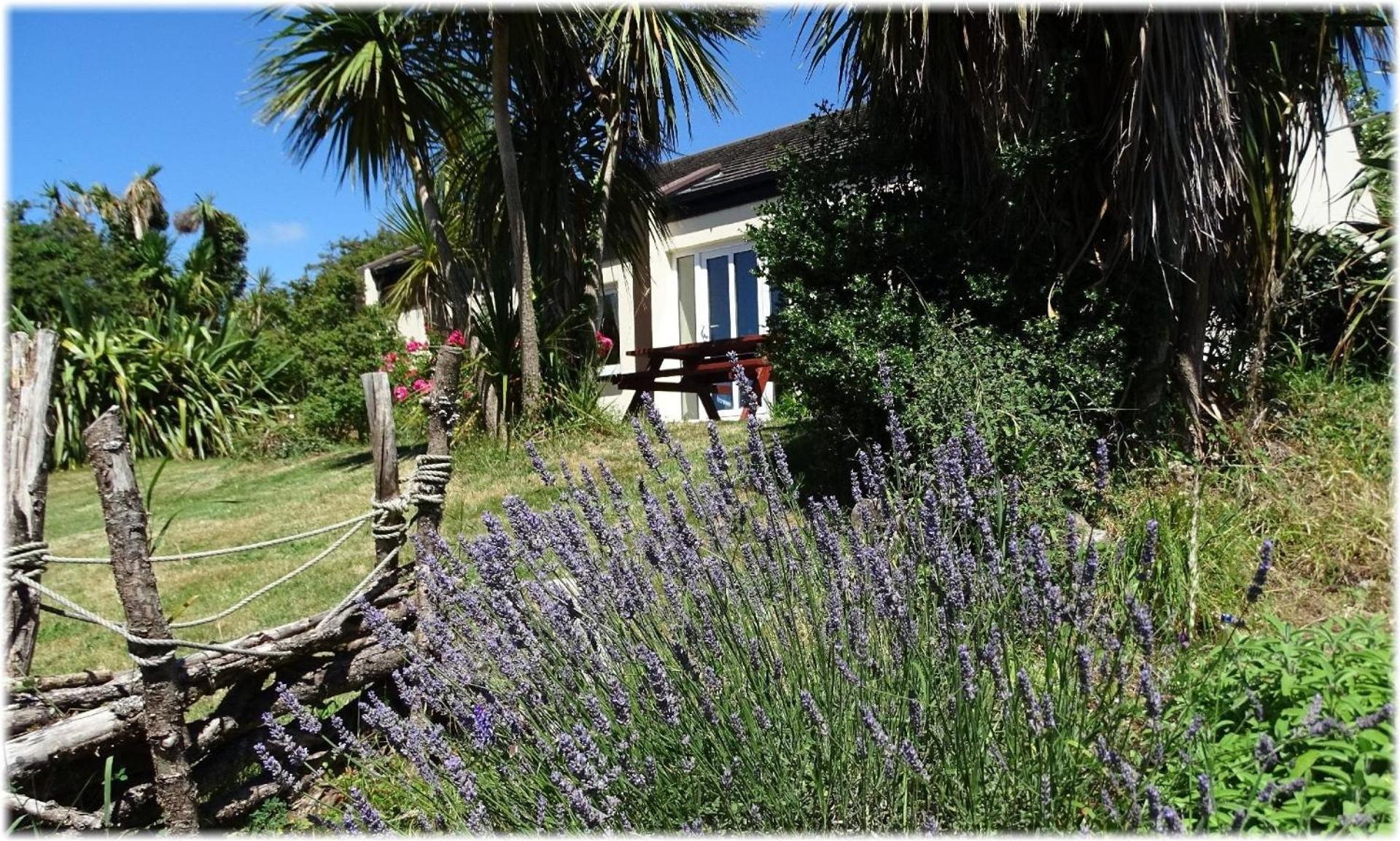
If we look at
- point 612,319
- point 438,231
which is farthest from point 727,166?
point 438,231

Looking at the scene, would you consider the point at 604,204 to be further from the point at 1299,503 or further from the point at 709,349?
the point at 1299,503

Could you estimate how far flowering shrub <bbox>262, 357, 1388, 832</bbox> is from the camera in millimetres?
1989

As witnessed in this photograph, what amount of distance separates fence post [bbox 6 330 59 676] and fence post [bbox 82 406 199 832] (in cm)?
35

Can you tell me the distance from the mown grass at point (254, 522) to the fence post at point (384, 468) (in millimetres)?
792

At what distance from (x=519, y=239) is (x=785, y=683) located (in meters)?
6.57

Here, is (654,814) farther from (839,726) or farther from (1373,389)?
(1373,389)

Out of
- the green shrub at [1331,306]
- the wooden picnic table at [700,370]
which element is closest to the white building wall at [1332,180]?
the green shrub at [1331,306]

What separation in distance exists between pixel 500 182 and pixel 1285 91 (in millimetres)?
6690

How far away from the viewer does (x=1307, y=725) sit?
187 centimetres

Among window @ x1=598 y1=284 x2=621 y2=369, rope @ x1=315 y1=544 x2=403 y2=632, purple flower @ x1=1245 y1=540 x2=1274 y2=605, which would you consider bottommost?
rope @ x1=315 y1=544 x2=403 y2=632

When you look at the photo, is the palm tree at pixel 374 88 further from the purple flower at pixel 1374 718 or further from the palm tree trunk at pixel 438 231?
the purple flower at pixel 1374 718

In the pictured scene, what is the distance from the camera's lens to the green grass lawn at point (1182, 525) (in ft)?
12.3

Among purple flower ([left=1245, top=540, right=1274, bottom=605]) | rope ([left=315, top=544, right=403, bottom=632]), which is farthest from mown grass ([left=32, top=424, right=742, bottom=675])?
purple flower ([left=1245, top=540, right=1274, bottom=605])

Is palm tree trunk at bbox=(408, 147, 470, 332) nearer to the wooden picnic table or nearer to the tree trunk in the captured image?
the wooden picnic table
